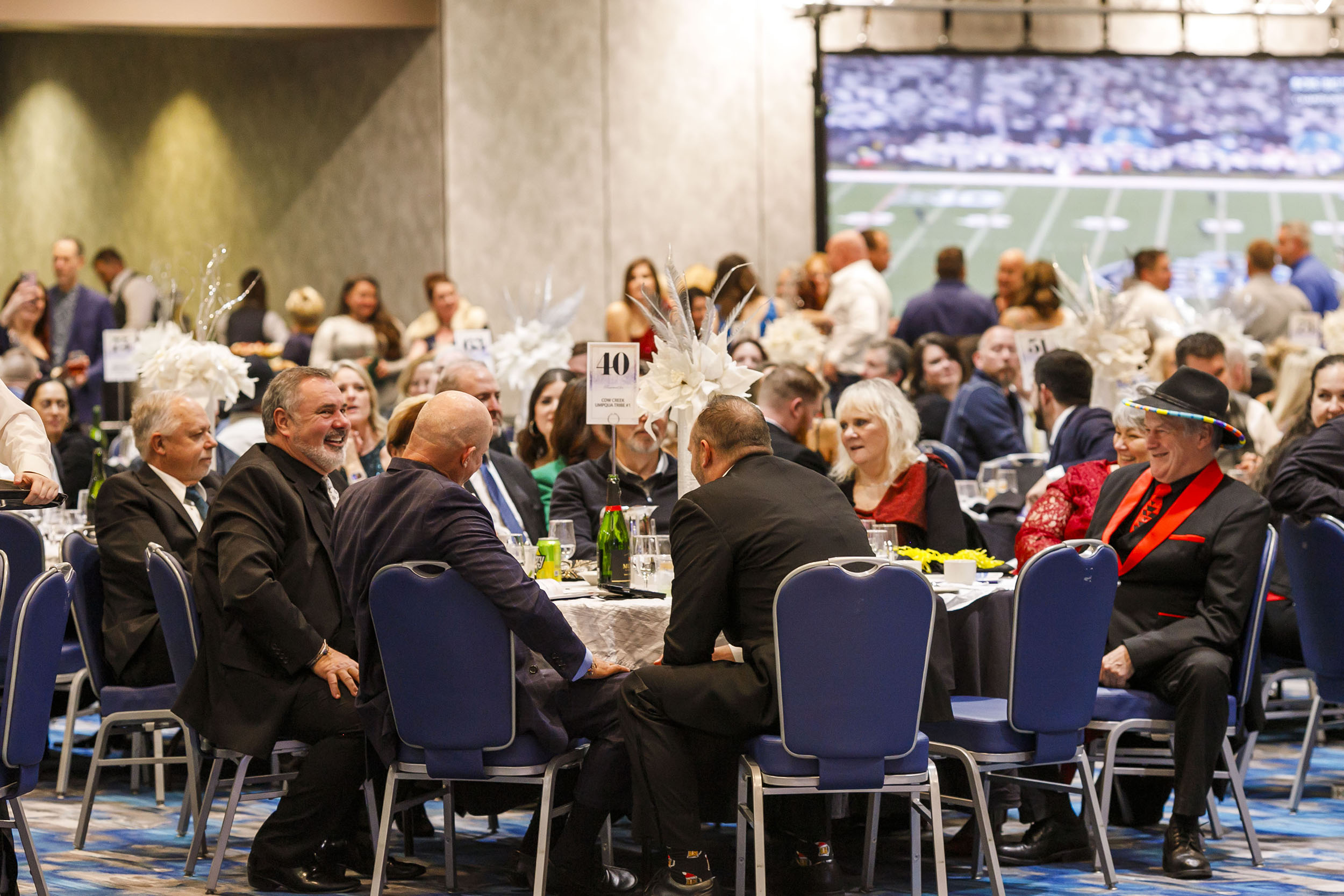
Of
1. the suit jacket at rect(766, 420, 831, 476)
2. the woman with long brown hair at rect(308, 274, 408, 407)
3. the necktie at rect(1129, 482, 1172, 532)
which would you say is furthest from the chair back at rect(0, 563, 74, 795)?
the woman with long brown hair at rect(308, 274, 408, 407)

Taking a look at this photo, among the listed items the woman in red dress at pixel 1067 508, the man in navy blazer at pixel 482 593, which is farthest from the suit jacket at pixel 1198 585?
the man in navy blazer at pixel 482 593

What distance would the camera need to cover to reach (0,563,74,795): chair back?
376cm

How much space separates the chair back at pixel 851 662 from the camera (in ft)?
12.5

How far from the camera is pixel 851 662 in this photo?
12.6ft

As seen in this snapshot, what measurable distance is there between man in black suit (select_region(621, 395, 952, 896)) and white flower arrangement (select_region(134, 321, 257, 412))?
11.0 ft

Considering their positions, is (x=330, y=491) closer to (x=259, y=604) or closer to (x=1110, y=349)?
(x=259, y=604)

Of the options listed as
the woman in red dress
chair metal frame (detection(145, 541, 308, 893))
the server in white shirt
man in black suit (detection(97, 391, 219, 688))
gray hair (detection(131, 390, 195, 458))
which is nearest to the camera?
chair metal frame (detection(145, 541, 308, 893))

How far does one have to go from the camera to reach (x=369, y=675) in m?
4.22

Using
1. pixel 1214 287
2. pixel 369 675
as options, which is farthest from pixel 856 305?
pixel 369 675

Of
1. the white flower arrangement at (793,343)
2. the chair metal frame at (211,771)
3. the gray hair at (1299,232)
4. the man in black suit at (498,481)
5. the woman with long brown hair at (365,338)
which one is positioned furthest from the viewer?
the gray hair at (1299,232)

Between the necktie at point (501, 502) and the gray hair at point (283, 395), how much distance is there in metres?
1.22

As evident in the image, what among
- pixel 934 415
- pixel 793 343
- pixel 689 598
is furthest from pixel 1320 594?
pixel 793 343

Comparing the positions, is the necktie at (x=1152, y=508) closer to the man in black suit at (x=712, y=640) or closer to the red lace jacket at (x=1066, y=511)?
the red lace jacket at (x=1066, y=511)

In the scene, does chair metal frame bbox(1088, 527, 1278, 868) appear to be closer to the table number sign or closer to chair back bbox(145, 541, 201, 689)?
the table number sign
